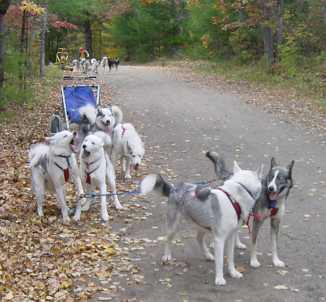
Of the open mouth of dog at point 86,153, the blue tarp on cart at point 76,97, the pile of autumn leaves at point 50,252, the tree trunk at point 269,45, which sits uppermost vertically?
the tree trunk at point 269,45

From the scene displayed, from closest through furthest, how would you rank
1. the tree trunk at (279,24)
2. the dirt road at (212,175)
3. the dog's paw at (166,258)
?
the dirt road at (212,175) < the dog's paw at (166,258) < the tree trunk at (279,24)

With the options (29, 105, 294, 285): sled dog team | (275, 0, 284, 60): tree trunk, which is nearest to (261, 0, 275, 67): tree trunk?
(275, 0, 284, 60): tree trunk

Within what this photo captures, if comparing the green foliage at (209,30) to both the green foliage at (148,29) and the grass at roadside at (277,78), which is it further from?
the green foliage at (148,29)

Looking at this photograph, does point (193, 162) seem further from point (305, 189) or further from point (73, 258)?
point (73, 258)

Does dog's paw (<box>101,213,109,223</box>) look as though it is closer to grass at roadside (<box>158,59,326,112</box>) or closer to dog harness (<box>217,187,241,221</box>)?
dog harness (<box>217,187,241,221</box>)

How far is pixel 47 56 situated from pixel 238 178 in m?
40.4

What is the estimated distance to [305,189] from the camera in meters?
8.98

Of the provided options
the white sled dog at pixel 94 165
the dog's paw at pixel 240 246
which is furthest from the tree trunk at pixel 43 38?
the dog's paw at pixel 240 246

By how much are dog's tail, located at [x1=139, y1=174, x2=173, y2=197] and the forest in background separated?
7620 millimetres

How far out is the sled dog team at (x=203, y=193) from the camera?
552 centimetres

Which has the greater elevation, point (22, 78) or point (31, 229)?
point (22, 78)

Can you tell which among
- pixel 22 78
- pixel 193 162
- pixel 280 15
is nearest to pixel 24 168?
pixel 193 162

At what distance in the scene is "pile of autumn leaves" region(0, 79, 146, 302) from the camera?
5551 millimetres

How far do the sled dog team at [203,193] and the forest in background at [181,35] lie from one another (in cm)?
583
